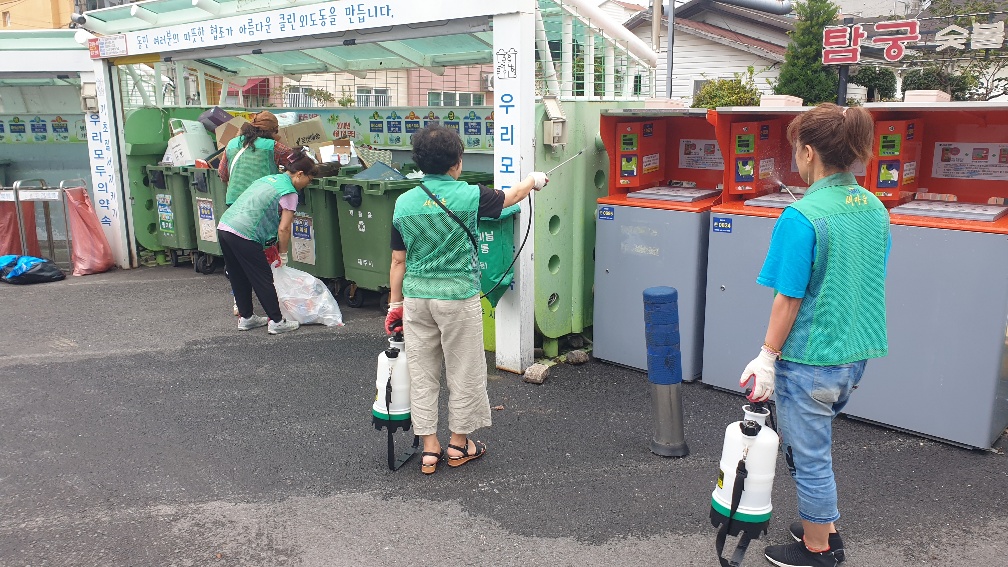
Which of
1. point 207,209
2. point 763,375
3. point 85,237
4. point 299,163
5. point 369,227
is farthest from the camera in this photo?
point 85,237

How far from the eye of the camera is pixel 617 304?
552 centimetres

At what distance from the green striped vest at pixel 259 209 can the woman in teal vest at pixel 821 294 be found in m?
4.42

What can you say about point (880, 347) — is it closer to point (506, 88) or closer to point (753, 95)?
point (506, 88)

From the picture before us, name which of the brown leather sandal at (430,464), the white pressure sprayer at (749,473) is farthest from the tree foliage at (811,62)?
the white pressure sprayer at (749,473)

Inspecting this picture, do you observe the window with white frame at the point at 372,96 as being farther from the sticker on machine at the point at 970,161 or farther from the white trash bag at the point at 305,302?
the sticker on machine at the point at 970,161

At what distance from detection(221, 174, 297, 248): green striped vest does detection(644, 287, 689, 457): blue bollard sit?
11.3ft

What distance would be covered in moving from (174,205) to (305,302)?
3216 millimetres

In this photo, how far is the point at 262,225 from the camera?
6277 mm

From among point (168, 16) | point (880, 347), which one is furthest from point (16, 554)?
point (168, 16)

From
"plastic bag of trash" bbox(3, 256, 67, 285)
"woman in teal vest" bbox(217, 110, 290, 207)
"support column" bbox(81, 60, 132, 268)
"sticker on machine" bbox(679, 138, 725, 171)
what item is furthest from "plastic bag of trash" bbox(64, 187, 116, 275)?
"sticker on machine" bbox(679, 138, 725, 171)

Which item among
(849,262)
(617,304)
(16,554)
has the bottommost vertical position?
(16,554)

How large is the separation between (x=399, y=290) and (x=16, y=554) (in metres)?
2.05

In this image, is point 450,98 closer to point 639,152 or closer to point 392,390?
point 639,152

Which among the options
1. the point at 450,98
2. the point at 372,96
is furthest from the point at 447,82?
the point at 372,96
